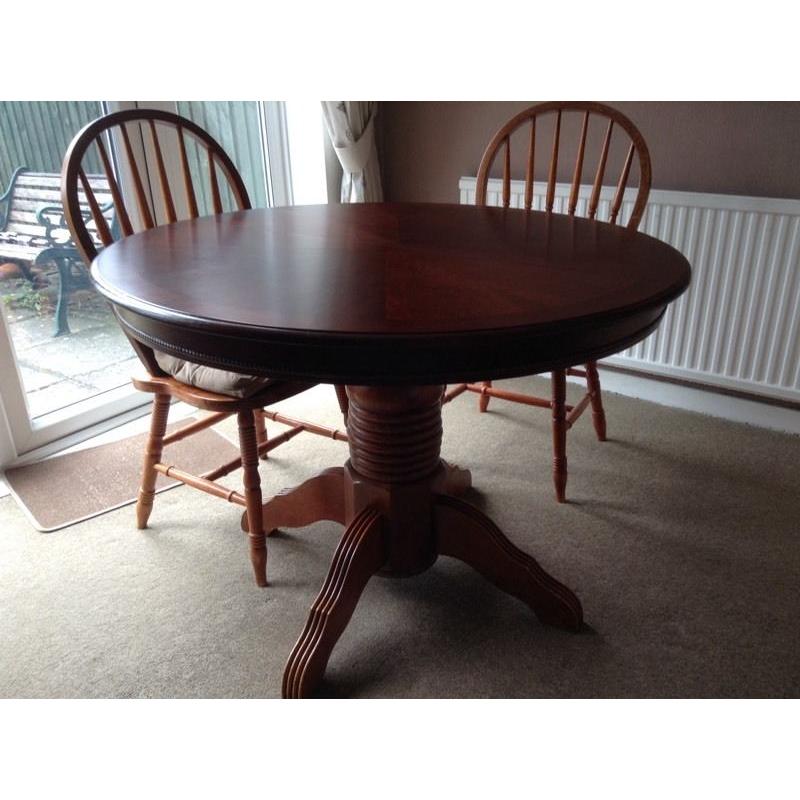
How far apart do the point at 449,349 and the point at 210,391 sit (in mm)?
777

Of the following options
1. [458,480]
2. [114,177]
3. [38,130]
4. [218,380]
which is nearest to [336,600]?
[218,380]

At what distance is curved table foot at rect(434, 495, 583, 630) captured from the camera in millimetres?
1486

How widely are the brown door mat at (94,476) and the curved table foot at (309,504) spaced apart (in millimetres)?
413

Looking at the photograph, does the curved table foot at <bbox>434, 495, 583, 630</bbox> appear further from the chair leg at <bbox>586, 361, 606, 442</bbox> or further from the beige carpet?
the chair leg at <bbox>586, 361, 606, 442</bbox>

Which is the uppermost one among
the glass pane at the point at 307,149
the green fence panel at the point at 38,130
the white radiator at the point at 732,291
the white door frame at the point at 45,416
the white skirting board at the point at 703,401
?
the green fence panel at the point at 38,130

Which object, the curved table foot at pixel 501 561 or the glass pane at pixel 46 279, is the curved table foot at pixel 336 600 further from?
the glass pane at pixel 46 279

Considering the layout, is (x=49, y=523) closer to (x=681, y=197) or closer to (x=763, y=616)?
(x=763, y=616)

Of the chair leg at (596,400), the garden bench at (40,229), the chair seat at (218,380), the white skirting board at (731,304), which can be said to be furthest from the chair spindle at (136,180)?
the white skirting board at (731,304)

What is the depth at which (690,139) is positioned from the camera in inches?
88.8

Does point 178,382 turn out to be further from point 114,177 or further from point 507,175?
point 507,175

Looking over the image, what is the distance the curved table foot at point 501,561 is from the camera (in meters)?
1.49

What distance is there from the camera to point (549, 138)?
249cm
